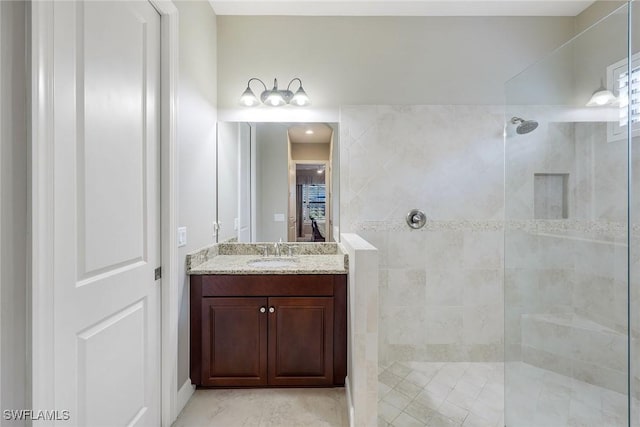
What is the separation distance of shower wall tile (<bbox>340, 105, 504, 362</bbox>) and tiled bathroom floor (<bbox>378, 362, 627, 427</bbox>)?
12.3 inches

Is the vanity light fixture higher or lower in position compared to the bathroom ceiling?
lower

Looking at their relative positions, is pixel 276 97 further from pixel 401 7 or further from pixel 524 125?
pixel 524 125

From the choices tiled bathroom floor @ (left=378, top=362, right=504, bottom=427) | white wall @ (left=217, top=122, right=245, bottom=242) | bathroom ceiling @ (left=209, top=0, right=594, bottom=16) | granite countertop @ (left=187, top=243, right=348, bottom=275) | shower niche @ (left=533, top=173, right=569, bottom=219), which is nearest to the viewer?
tiled bathroom floor @ (left=378, top=362, right=504, bottom=427)

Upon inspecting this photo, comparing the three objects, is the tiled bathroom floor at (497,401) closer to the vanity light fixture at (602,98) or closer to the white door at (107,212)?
the white door at (107,212)

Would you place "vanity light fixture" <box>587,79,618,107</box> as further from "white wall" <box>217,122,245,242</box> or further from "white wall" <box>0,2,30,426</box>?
"white wall" <box>0,2,30,426</box>

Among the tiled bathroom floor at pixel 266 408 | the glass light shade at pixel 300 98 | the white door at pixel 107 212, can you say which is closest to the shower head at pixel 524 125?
the glass light shade at pixel 300 98

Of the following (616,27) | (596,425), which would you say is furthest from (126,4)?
(596,425)

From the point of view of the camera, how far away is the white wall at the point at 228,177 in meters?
2.33

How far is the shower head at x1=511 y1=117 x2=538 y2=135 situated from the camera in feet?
6.82

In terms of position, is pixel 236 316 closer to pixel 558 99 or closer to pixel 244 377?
pixel 244 377

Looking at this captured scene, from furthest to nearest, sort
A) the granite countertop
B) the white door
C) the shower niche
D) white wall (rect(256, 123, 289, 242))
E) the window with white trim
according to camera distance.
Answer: white wall (rect(256, 123, 289, 242)), the shower niche, the granite countertop, the window with white trim, the white door

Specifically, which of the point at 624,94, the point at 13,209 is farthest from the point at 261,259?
the point at 624,94

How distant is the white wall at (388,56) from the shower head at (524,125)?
36 cm

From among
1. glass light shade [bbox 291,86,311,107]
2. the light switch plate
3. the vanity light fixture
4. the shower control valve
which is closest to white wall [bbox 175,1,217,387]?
the light switch plate
